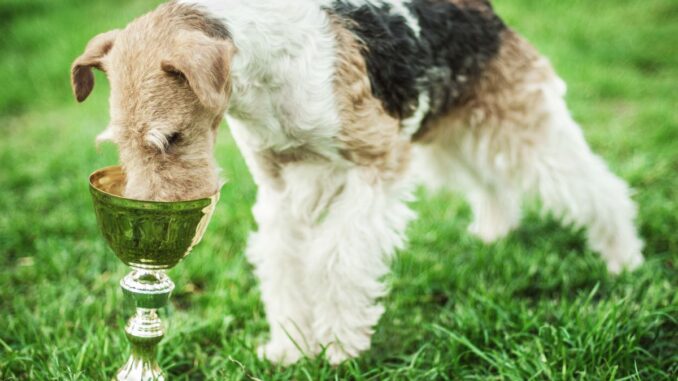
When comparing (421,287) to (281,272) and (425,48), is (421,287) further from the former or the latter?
(425,48)

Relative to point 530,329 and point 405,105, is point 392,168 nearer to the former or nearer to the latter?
point 405,105

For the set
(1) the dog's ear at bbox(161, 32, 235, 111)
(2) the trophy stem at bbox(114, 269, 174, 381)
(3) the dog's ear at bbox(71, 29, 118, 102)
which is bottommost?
(2) the trophy stem at bbox(114, 269, 174, 381)

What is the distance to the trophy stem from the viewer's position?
2438 mm

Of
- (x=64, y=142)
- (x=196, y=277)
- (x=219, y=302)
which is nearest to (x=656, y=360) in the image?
(x=219, y=302)

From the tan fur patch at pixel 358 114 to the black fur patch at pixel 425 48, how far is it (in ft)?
0.20

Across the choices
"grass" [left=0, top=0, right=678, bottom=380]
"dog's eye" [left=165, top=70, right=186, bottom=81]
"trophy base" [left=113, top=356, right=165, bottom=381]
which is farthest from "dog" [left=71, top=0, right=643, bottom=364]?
"trophy base" [left=113, top=356, right=165, bottom=381]

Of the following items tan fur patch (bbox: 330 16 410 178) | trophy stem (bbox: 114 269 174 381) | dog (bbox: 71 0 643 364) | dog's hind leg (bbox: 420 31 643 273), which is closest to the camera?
dog (bbox: 71 0 643 364)

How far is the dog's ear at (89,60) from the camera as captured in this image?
2480 millimetres

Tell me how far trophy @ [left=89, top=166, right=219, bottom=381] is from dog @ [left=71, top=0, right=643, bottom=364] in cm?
9

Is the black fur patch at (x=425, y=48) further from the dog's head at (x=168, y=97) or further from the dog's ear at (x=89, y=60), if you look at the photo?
the dog's ear at (x=89, y=60)

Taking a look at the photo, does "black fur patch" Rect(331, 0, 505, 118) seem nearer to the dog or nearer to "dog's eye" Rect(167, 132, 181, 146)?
the dog

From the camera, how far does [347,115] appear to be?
2750 millimetres

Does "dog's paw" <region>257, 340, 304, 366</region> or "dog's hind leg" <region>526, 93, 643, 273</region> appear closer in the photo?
"dog's paw" <region>257, 340, 304, 366</region>

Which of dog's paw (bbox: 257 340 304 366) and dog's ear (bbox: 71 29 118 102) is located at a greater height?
dog's ear (bbox: 71 29 118 102)
